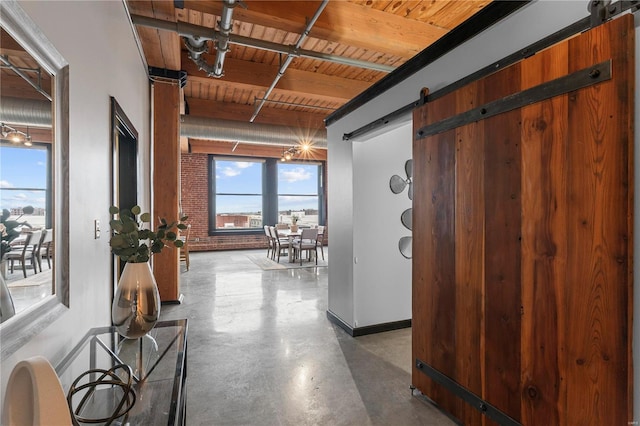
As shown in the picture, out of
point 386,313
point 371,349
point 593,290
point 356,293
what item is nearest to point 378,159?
point 356,293

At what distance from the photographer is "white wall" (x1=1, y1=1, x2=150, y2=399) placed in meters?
1.21

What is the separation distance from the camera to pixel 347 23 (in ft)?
10.9

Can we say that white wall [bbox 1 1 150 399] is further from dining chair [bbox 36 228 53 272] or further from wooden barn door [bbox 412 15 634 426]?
wooden barn door [bbox 412 15 634 426]

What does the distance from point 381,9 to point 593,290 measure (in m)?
3.39

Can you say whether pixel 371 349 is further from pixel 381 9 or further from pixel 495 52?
pixel 381 9

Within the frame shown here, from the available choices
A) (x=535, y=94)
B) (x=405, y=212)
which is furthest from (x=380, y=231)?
(x=535, y=94)

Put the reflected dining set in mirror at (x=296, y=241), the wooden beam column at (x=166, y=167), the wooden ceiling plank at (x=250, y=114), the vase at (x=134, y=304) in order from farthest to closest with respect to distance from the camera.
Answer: the reflected dining set in mirror at (x=296, y=241)
the wooden ceiling plank at (x=250, y=114)
the wooden beam column at (x=166, y=167)
the vase at (x=134, y=304)

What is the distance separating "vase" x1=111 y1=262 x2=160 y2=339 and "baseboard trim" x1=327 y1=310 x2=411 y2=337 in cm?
242

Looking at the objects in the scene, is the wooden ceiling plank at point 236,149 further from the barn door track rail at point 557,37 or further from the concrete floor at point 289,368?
the barn door track rail at point 557,37

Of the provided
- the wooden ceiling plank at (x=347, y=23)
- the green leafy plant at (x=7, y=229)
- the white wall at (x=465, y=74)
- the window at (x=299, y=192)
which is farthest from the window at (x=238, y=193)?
the green leafy plant at (x=7, y=229)

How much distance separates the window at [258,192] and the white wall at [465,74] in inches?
284

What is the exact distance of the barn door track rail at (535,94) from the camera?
1.29 metres

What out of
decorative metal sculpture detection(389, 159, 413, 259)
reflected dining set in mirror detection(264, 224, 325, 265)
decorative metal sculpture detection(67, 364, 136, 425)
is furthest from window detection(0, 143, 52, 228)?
reflected dining set in mirror detection(264, 224, 325, 265)

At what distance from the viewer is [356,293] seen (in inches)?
136
